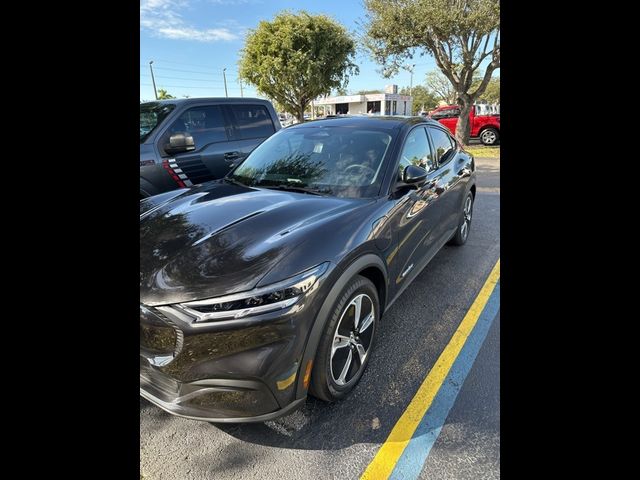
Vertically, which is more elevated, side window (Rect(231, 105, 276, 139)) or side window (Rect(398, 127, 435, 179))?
side window (Rect(231, 105, 276, 139))

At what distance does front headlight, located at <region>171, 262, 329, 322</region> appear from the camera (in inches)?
66.8

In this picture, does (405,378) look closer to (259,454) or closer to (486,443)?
(486,443)

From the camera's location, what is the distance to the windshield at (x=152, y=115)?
5.09m

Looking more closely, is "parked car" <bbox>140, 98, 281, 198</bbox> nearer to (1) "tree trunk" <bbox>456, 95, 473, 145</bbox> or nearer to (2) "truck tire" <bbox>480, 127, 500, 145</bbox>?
(1) "tree trunk" <bbox>456, 95, 473, 145</bbox>

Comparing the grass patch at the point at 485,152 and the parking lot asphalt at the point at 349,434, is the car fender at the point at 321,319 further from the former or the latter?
the grass patch at the point at 485,152

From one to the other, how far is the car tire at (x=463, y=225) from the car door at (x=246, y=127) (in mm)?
3110

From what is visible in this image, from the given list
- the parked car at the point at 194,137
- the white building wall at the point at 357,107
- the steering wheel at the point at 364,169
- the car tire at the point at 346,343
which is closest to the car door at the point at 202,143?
the parked car at the point at 194,137

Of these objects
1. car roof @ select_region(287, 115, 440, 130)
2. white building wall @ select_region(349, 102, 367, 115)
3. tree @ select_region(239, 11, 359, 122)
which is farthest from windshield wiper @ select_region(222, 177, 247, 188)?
white building wall @ select_region(349, 102, 367, 115)

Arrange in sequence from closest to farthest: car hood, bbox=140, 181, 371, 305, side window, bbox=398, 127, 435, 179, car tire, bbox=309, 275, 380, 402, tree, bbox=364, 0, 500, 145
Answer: car hood, bbox=140, 181, 371, 305 → car tire, bbox=309, 275, 380, 402 → side window, bbox=398, 127, 435, 179 → tree, bbox=364, 0, 500, 145

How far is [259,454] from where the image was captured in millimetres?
1947

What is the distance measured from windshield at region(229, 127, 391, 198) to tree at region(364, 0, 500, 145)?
42.2ft

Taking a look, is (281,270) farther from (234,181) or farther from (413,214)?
(234,181)
